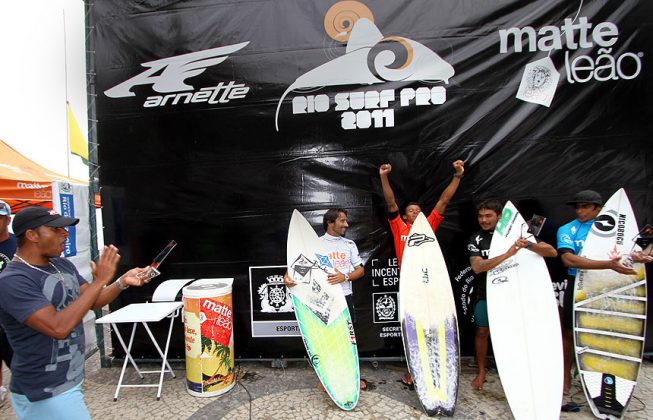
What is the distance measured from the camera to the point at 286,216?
3.21 meters

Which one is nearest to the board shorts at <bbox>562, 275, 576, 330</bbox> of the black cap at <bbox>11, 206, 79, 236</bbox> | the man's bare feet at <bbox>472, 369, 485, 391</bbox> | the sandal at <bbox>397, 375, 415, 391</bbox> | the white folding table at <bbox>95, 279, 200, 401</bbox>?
the man's bare feet at <bbox>472, 369, 485, 391</bbox>

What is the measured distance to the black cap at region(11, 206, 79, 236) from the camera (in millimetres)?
1411

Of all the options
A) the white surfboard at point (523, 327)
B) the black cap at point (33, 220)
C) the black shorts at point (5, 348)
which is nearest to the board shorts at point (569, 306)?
the white surfboard at point (523, 327)

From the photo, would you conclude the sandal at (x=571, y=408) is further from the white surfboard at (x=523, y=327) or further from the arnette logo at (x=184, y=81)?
the arnette logo at (x=184, y=81)

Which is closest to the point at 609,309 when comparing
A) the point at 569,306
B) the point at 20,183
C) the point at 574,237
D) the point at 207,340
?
the point at 569,306

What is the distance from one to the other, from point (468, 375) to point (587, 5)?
3445mm

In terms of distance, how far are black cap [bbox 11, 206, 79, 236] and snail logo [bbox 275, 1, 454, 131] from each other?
227 cm

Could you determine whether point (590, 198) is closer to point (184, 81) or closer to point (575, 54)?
point (575, 54)

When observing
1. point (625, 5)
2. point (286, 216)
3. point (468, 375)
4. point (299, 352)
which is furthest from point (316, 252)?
point (625, 5)

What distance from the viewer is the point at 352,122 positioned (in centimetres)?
312

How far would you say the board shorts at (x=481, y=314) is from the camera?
273 cm

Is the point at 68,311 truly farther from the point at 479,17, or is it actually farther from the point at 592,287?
the point at 479,17

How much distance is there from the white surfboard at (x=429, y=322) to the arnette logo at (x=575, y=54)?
1.69m

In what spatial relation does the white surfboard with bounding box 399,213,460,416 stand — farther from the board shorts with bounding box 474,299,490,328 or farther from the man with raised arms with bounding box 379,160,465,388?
the board shorts with bounding box 474,299,490,328
